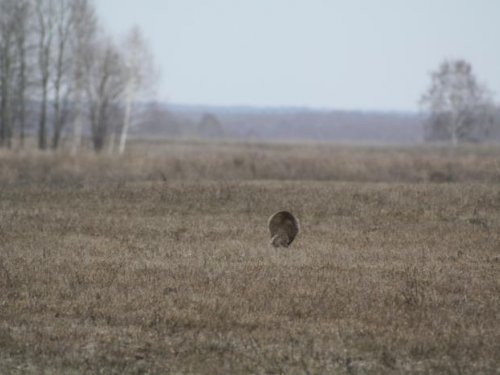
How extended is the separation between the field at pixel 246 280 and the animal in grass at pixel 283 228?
0.96 feet

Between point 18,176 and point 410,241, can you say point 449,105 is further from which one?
point 410,241

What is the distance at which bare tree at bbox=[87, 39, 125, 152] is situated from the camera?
5281 centimetres

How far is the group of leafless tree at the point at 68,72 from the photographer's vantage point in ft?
160

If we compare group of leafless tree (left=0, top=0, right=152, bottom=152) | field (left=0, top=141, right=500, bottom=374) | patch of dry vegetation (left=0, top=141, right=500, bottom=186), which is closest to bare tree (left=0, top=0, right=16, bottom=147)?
group of leafless tree (left=0, top=0, right=152, bottom=152)

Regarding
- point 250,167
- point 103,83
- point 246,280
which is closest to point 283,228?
point 246,280

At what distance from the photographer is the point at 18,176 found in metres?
32.8

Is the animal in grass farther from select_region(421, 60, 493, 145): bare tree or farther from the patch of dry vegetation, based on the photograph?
select_region(421, 60, 493, 145): bare tree

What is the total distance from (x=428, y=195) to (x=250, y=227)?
720 cm

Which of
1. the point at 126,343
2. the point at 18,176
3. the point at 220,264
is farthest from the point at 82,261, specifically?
the point at 18,176

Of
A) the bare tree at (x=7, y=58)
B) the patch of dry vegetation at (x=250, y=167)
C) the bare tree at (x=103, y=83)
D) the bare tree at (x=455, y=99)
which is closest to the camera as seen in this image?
Result: the patch of dry vegetation at (x=250, y=167)

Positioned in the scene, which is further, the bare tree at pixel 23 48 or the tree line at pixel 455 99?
the tree line at pixel 455 99

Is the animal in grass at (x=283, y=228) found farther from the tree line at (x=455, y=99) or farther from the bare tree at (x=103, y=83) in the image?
the tree line at (x=455, y=99)

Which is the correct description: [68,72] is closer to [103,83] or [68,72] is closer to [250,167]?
[103,83]

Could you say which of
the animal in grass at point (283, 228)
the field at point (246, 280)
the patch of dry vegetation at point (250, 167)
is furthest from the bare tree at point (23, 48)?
the animal in grass at point (283, 228)
